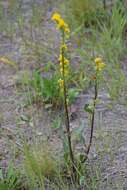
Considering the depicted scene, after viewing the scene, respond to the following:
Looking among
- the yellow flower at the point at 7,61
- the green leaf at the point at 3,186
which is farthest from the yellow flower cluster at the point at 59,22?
the yellow flower at the point at 7,61

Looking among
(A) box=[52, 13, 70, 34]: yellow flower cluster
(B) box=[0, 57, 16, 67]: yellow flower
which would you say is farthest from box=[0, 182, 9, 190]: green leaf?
(B) box=[0, 57, 16, 67]: yellow flower

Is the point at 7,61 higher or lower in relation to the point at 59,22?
lower

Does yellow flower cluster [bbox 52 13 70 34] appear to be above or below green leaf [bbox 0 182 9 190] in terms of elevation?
above

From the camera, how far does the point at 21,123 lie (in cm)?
270

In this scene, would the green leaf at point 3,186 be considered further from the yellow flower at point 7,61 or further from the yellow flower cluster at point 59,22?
the yellow flower at point 7,61

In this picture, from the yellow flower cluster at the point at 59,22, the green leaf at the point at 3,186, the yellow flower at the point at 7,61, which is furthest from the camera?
the yellow flower at the point at 7,61

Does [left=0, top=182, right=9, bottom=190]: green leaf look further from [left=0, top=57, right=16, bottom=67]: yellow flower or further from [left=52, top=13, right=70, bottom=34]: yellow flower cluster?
[left=0, top=57, right=16, bottom=67]: yellow flower

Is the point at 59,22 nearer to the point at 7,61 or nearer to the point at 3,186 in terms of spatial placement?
the point at 3,186

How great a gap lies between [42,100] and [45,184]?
2.18 feet

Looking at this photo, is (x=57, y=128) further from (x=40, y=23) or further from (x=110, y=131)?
(x=40, y=23)

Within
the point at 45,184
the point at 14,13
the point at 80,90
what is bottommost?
the point at 45,184

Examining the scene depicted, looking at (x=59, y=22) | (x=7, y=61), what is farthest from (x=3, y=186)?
(x=7, y=61)

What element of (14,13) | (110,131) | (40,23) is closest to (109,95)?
(110,131)

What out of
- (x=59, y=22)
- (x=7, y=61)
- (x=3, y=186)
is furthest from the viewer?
(x=7, y=61)
